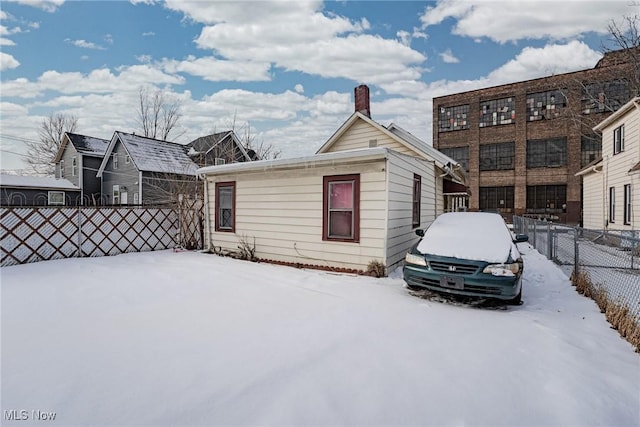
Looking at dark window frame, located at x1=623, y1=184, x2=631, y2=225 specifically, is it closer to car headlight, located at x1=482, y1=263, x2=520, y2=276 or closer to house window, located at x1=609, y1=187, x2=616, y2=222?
house window, located at x1=609, y1=187, x2=616, y2=222

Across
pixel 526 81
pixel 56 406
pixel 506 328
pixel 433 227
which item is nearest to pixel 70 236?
pixel 56 406

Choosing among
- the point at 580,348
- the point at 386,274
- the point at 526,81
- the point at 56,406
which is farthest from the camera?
the point at 526,81

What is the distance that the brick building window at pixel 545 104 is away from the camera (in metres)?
27.8

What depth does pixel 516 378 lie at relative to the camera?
2.96 meters

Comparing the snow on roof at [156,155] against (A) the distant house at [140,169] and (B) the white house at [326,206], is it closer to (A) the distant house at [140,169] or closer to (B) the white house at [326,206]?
(A) the distant house at [140,169]

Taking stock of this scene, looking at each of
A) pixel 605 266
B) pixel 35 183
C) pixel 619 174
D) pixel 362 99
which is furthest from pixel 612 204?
pixel 35 183

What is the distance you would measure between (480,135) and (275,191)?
27.8 m

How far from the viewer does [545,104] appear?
92.4ft

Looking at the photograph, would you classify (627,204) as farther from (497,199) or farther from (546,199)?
(497,199)

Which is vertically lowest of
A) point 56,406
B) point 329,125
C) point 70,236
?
point 56,406

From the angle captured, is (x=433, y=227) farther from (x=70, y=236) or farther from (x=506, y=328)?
(x=70, y=236)

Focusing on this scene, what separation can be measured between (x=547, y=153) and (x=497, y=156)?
377 centimetres

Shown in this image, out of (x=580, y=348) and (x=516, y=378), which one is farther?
(x=580, y=348)

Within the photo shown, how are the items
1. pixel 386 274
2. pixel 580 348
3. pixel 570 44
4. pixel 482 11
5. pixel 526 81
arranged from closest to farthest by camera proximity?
pixel 580 348 → pixel 386 274 → pixel 482 11 → pixel 570 44 → pixel 526 81
